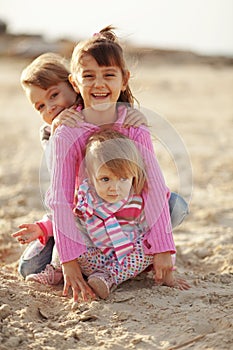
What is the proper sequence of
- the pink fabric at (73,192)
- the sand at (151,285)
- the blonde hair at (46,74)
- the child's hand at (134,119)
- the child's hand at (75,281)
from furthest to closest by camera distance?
1. the blonde hair at (46,74)
2. the child's hand at (134,119)
3. the pink fabric at (73,192)
4. the child's hand at (75,281)
5. the sand at (151,285)

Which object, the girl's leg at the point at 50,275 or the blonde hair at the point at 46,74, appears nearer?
the girl's leg at the point at 50,275

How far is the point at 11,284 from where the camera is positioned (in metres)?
2.77

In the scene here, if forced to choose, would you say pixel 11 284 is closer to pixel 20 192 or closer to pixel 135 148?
pixel 135 148

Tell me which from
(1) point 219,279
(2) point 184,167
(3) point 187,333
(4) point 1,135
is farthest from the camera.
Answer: (4) point 1,135

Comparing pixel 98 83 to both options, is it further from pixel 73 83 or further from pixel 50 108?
pixel 50 108

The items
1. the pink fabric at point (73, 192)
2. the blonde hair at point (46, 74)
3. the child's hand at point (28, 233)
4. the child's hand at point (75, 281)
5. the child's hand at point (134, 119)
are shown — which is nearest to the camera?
the child's hand at point (75, 281)

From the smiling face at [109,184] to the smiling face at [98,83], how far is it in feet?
1.03

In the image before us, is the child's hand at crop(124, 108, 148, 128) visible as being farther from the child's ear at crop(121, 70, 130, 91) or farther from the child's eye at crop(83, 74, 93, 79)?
the child's eye at crop(83, 74, 93, 79)

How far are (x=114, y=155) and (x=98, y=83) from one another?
338 mm

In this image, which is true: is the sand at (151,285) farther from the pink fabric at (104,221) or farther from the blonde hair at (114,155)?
the blonde hair at (114,155)

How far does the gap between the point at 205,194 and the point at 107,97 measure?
2341mm

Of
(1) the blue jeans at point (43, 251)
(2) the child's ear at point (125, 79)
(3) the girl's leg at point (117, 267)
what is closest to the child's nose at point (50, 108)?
(2) the child's ear at point (125, 79)

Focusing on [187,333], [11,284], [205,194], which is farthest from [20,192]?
[187,333]

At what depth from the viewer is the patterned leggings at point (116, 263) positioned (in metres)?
2.77
